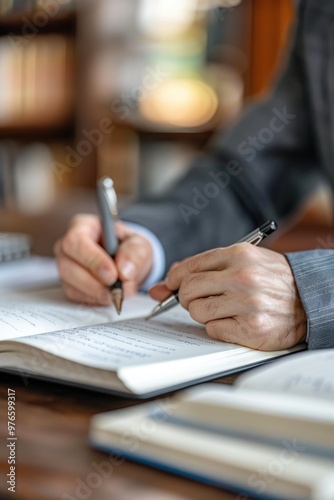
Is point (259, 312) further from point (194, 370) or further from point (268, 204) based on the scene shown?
point (268, 204)

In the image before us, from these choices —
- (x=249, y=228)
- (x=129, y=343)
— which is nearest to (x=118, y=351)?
(x=129, y=343)

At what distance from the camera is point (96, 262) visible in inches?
33.0

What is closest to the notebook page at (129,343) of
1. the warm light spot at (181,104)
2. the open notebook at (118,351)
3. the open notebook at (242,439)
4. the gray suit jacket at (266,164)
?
the open notebook at (118,351)

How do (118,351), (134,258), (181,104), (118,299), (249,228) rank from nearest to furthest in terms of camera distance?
(118,351)
(118,299)
(134,258)
(249,228)
(181,104)

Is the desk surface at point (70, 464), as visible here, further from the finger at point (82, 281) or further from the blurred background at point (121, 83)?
the blurred background at point (121, 83)

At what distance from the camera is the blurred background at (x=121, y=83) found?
2676mm

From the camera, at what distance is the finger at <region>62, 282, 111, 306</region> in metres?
0.83

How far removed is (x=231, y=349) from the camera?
61 centimetres

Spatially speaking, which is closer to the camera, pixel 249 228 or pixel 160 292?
pixel 160 292

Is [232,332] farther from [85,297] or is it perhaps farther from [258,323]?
[85,297]

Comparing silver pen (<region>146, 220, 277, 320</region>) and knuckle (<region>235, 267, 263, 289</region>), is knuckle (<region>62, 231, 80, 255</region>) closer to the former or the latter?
silver pen (<region>146, 220, 277, 320</region>)

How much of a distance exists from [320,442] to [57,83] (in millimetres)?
2699

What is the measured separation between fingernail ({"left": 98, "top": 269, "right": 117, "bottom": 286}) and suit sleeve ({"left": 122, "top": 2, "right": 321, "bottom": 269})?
0.98 ft

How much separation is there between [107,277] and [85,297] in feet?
0.17
